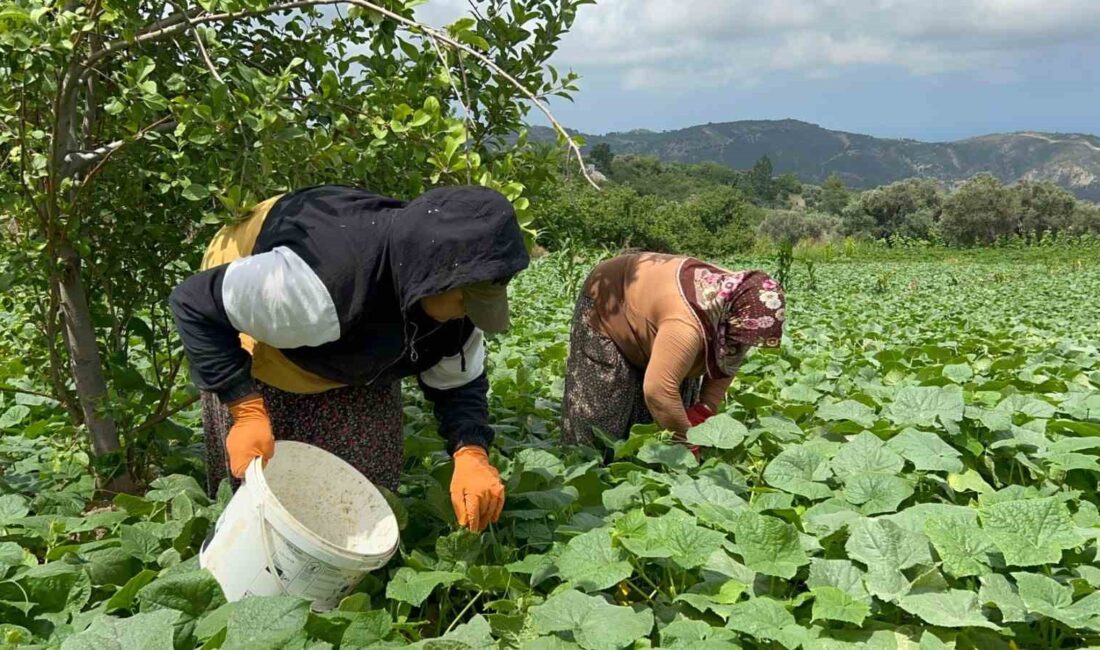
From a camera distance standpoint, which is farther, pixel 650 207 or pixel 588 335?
pixel 650 207

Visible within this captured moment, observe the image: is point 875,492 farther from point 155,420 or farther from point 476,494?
point 155,420

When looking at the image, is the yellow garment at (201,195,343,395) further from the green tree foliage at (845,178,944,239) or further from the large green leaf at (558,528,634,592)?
the green tree foliage at (845,178,944,239)

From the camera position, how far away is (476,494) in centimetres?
218

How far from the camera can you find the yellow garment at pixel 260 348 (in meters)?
2.22

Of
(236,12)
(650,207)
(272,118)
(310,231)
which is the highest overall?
(236,12)

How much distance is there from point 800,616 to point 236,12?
1909 millimetres

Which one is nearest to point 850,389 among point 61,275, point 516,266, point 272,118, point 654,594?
point 654,594

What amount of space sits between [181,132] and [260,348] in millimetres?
559

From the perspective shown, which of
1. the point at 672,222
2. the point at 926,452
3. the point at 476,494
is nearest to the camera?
the point at 476,494

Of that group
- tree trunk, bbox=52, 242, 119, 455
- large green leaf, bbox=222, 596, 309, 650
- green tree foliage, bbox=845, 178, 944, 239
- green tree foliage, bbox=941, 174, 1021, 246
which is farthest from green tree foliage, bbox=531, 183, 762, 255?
large green leaf, bbox=222, 596, 309, 650

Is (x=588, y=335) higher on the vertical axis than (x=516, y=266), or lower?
lower

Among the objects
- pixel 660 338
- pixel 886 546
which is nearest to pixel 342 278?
pixel 660 338

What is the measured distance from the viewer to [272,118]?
2096 millimetres

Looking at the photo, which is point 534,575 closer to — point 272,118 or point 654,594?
point 654,594
